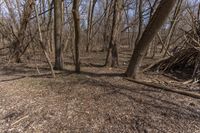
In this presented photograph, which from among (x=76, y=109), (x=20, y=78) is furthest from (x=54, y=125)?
(x=20, y=78)

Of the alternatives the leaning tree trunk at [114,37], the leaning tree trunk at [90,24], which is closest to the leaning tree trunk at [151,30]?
the leaning tree trunk at [114,37]

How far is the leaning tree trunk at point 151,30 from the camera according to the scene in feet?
15.8

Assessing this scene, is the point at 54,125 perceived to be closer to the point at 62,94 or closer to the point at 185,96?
the point at 62,94

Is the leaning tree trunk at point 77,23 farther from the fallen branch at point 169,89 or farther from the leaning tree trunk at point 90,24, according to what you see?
the leaning tree trunk at point 90,24

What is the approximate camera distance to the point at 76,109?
175 inches

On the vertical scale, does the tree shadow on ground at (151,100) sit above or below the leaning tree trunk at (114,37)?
below

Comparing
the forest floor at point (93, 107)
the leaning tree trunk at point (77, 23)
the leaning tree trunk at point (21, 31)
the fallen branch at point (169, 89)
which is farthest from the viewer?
the leaning tree trunk at point (21, 31)

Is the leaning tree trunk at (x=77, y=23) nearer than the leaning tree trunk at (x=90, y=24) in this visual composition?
Yes

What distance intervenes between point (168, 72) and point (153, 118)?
3.65 m

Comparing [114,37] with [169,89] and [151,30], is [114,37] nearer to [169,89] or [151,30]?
[151,30]

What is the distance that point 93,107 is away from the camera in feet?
14.7

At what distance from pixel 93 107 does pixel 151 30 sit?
226 cm

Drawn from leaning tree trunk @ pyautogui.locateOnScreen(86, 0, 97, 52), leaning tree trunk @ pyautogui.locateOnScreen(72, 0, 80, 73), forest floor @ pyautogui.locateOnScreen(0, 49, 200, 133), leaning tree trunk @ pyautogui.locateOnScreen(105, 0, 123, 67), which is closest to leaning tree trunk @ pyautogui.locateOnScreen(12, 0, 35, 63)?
leaning tree trunk @ pyautogui.locateOnScreen(72, 0, 80, 73)

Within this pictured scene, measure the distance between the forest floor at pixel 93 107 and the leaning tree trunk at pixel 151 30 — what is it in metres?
0.47
